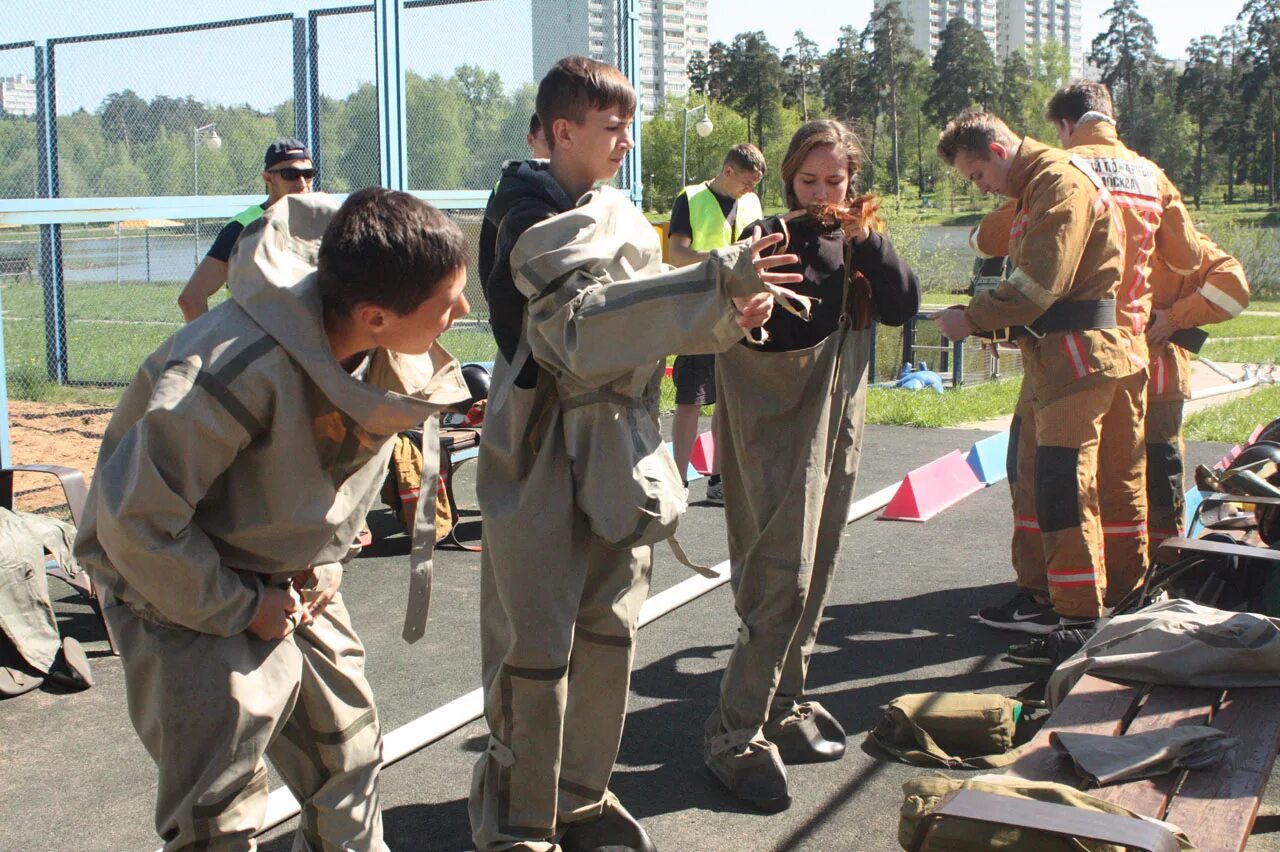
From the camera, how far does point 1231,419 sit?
35.7 feet

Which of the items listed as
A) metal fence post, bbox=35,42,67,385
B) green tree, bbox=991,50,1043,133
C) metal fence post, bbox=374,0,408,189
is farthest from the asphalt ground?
green tree, bbox=991,50,1043,133

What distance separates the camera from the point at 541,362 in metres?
2.96

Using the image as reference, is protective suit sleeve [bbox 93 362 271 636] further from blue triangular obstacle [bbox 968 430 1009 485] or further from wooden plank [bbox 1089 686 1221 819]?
blue triangular obstacle [bbox 968 430 1009 485]

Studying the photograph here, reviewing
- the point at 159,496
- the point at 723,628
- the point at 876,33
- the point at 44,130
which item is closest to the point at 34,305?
the point at 44,130

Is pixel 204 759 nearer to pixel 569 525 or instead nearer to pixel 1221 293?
pixel 569 525

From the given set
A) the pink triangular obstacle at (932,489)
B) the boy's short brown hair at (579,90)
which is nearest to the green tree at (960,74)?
the pink triangular obstacle at (932,489)

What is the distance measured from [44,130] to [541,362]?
714 centimetres

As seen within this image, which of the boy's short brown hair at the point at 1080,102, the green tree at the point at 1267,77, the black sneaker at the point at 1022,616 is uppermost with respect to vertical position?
the green tree at the point at 1267,77

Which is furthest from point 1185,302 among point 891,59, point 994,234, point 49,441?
point 891,59

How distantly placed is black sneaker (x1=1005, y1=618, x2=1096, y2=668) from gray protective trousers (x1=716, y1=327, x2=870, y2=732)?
1.40 meters

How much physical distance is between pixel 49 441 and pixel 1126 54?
90.9 metres

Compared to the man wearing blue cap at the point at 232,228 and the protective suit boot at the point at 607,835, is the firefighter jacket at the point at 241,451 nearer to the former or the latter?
the protective suit boot at the point at 607,835

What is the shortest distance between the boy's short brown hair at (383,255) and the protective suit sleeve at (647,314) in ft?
1.56

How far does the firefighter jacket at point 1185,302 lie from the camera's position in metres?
5.98
